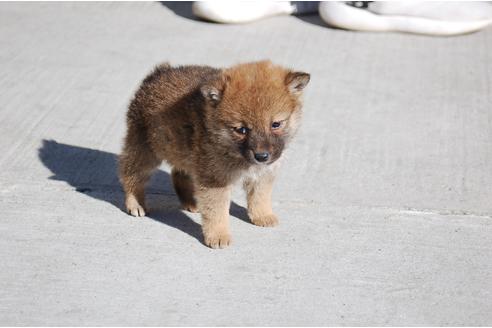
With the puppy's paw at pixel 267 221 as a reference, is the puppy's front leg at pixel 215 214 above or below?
above

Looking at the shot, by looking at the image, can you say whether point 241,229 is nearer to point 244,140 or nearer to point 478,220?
point 244,140

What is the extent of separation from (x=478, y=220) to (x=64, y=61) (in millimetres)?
4416

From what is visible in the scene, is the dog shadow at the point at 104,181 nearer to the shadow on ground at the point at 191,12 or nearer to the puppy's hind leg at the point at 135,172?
the puppy's hind leg at the point at 135,172

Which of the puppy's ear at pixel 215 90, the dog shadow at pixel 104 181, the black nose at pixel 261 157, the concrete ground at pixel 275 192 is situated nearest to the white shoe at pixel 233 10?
the concrete ground at pixel 275 192

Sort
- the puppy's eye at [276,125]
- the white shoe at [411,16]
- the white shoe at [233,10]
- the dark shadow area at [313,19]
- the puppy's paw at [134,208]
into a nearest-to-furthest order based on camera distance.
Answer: the puppy's eye at [276,125], the puppy's paw at [134,208], the white shoe at [411,16], the white shoe at [233,10], the dark shadow area at [313,19]

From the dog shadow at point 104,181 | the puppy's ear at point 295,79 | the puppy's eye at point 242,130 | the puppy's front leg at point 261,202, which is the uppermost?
the puppy's ear at point 295,79

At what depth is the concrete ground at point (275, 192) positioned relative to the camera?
14.5 feet

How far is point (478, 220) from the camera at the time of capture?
5.39m

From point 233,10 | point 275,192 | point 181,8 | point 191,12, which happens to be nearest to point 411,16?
point 233,10

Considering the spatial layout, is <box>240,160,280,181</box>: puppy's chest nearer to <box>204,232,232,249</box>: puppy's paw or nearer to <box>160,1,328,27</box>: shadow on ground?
<box>204,232,232,249</box>: puppy's paw

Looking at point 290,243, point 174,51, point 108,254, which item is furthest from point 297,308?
point 174,51

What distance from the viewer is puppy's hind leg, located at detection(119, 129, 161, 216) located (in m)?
5.51

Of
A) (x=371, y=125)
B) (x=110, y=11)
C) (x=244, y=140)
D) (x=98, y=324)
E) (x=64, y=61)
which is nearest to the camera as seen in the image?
(x=98, y=324)

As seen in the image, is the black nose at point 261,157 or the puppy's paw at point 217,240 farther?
the puppy's paw at point 217,240
